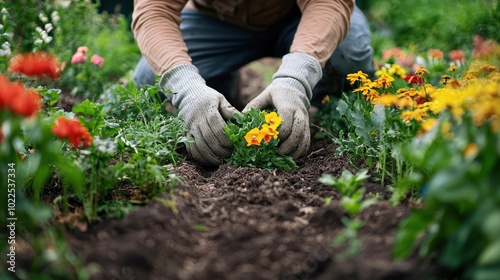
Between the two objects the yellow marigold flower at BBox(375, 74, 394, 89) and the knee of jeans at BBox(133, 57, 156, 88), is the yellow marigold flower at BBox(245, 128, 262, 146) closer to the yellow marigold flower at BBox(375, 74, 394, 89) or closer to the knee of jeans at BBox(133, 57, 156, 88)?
the yellow marigold flower at BBox(375, 74, 394, 89)

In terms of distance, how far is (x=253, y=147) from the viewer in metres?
2.09

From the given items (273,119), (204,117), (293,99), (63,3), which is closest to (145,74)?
(63,3)

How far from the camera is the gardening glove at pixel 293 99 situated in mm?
2137

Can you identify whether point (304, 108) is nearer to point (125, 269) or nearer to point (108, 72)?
point (125, 269)

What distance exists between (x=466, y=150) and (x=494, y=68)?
897mm

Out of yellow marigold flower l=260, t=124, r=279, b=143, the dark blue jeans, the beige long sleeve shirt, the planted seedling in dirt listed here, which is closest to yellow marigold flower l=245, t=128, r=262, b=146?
yellow marigold flower l=260, t=124, r=279, b=143

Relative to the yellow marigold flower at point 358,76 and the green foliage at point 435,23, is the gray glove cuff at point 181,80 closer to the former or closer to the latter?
the yellow marigold flower at point 358,76

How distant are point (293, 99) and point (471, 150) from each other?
112cm

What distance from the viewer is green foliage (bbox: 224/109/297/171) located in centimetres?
206

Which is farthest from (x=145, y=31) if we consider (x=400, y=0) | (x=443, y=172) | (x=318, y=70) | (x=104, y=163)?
(x=400, y=0)

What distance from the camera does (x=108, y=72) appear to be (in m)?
3.79

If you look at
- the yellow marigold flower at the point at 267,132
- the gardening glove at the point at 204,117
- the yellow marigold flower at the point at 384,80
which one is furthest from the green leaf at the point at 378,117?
the gardening glove at the point at 204,117

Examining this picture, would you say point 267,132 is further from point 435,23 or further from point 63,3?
point 435,23

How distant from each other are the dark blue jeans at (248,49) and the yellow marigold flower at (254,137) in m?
1.14
